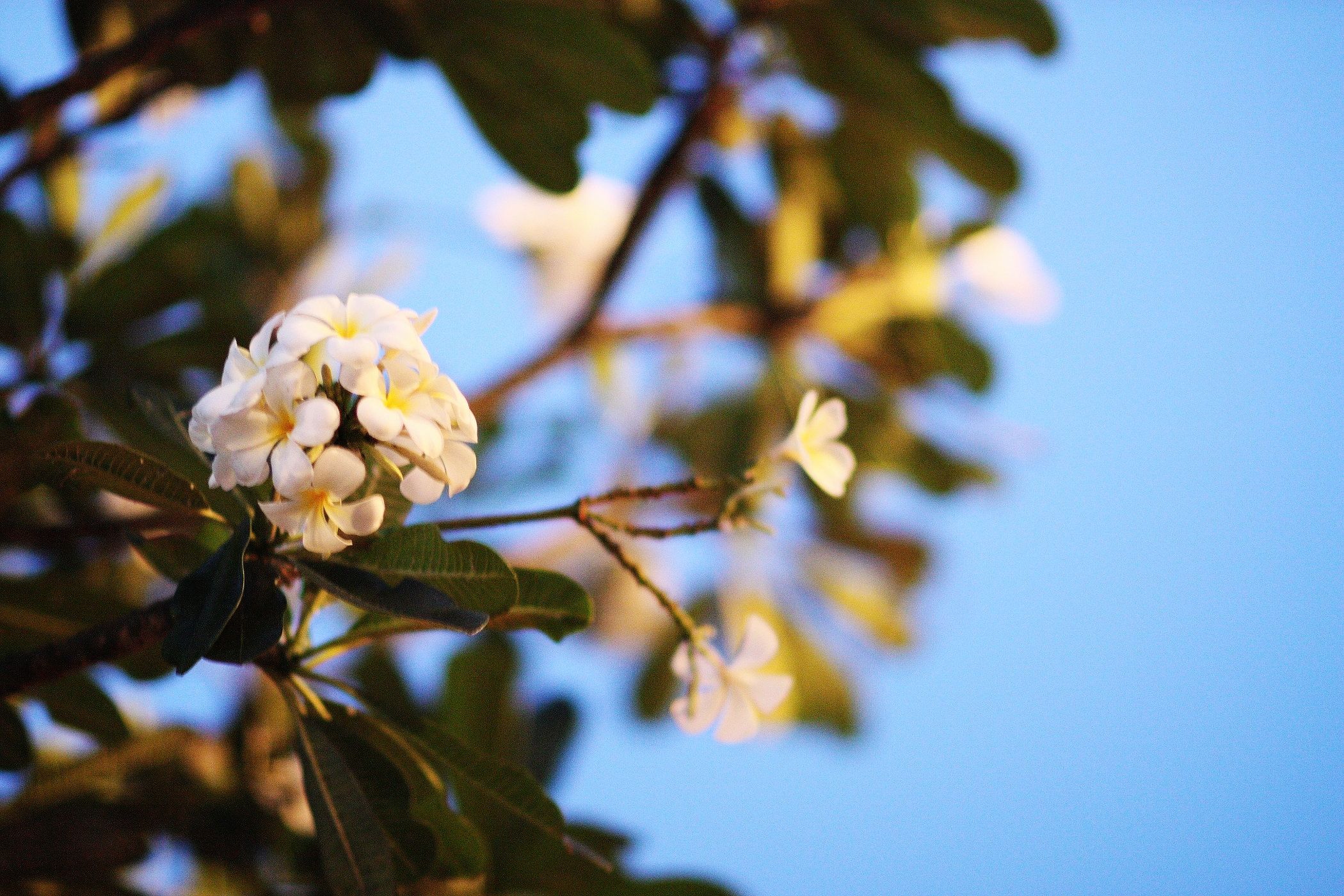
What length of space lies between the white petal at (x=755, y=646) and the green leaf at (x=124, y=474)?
1.32 ft

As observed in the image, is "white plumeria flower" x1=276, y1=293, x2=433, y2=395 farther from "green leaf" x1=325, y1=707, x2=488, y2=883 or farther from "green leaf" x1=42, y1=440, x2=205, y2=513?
"green leaf" x1=325, y1=707, x2=488, y2=883

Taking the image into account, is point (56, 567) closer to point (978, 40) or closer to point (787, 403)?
point (787, 403)

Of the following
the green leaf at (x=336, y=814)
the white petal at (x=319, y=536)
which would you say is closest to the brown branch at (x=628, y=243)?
the green leaf at (x=336, y=814)

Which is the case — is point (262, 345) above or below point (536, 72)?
below

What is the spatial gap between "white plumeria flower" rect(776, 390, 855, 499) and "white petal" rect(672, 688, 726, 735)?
18 cm

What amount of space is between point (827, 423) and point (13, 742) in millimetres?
799

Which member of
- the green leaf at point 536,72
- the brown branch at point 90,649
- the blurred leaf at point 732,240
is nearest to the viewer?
the brown branch at point 90,649

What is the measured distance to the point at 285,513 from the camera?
557 mm

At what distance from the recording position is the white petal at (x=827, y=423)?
778 mm

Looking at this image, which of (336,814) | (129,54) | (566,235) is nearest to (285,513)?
(336,814)

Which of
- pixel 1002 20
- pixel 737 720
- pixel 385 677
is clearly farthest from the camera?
pixel 385 677

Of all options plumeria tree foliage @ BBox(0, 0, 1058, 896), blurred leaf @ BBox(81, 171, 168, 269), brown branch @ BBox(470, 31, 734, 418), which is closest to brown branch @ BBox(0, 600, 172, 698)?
plumeria tree foliage @ BBox(0, 0, 1058, 896)

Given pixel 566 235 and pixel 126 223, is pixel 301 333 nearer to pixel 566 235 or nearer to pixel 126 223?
pixel 126 223

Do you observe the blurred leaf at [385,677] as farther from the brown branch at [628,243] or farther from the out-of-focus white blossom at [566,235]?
the out-of-focus white blossom at [566,235]
